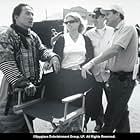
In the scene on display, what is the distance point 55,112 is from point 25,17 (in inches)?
29.1

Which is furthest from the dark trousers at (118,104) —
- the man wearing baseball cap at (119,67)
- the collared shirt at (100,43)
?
the collared shirt at (100,43)

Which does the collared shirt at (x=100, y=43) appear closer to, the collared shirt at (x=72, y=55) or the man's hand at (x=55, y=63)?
the collared shirt at (x=72, y=55)

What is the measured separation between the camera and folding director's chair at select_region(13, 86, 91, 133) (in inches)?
68.5

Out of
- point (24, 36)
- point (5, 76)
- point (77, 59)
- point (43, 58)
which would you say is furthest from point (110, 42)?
point (5, 76)

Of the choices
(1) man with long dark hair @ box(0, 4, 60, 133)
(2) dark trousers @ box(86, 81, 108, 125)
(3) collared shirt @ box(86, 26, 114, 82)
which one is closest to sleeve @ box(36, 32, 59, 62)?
(1) man with long dark hair @ box(0, 4, 60, 133)

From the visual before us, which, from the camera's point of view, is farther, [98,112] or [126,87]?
[98,112]

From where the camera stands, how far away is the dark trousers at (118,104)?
6.17 feet

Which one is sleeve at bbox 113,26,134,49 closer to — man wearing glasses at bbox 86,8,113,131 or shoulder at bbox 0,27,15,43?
man wearing glasses at bbox 86,8,113,131

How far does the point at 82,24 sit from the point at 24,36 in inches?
18.9

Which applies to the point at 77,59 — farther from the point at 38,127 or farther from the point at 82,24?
the point at 38,127

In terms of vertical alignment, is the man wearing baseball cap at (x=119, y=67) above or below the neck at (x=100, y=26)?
below

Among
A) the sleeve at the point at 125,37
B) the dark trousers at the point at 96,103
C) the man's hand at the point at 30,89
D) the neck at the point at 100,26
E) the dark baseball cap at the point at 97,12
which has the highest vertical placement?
the dark baseball cap at the point at 97,12

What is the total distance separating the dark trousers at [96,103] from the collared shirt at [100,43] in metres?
0.07

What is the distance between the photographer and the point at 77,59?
2.00 meters
